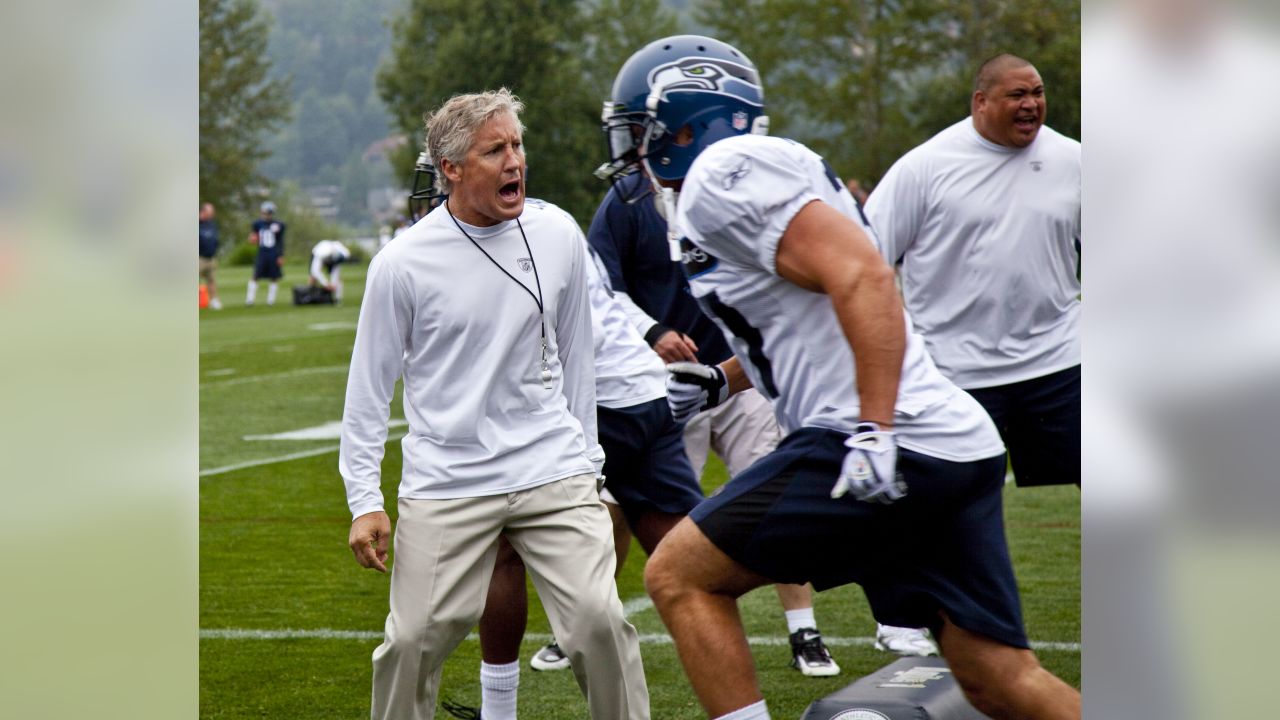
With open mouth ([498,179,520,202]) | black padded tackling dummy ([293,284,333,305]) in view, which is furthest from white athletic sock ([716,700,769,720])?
black padded tackling dummy ([293,284,333,305])

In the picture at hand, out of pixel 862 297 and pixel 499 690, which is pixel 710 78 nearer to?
pixel 862 297

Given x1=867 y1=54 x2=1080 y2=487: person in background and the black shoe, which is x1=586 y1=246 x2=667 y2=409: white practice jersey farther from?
the black shoe

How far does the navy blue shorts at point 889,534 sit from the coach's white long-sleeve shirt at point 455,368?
0.71 m

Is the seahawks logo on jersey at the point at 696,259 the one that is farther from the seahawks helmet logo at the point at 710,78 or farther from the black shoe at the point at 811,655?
the black shoe at the point at 811,655

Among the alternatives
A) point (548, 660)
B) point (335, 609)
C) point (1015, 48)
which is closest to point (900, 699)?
point (548, 660)

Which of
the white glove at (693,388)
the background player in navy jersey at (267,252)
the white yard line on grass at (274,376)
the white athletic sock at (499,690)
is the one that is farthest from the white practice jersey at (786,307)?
the background player in navy jersey at (267,252)

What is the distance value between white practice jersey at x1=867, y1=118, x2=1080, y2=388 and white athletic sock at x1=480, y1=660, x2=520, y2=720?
5.84 feet

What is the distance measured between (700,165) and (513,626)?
1646 mm

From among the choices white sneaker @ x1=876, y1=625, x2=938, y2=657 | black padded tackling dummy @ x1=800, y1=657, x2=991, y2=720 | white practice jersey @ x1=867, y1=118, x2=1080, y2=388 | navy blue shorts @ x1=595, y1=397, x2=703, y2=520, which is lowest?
white sneaker @ x1=876, y1=625, x2=938, y2=657

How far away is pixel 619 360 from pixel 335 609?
2.23 metres

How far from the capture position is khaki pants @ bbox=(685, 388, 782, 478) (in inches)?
219

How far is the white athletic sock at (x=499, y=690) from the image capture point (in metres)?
4.24
